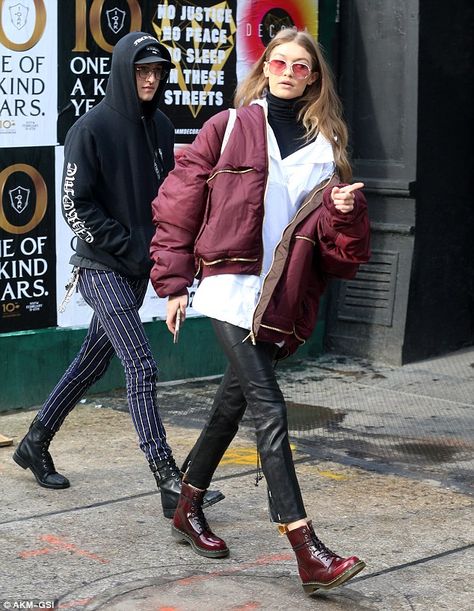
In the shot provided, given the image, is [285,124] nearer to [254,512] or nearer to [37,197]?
[254,512]

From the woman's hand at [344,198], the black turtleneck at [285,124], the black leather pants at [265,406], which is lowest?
the black leather pants at [265,406]

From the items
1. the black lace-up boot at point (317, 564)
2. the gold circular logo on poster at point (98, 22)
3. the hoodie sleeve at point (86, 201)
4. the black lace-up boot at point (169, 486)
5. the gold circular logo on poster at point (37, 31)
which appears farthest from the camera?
the gold circular logo on poster at point (98, 22)

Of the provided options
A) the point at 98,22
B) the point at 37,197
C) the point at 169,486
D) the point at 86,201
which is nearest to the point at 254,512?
the point at 169,486

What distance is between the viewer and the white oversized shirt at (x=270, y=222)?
446 centimetres

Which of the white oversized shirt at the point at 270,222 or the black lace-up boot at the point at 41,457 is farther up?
the white oversized shirt at the point at 270,222

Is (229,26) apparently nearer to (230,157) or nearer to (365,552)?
(230,157)

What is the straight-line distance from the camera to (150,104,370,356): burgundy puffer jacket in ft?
14.4

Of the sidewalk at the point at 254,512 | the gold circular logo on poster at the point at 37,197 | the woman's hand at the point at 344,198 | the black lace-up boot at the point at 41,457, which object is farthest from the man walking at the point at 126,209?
the gold circular logo on poster at the point at 37,197

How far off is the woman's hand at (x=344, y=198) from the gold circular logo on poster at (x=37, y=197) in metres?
3.00

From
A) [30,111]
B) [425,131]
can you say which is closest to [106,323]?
[30,111]

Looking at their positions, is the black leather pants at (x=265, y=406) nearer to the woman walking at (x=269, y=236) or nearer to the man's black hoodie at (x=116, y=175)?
the woman walking at (x=269, y=236)

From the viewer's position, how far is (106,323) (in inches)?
206

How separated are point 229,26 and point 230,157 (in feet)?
11.7

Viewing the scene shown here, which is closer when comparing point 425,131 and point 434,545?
point 434,545
